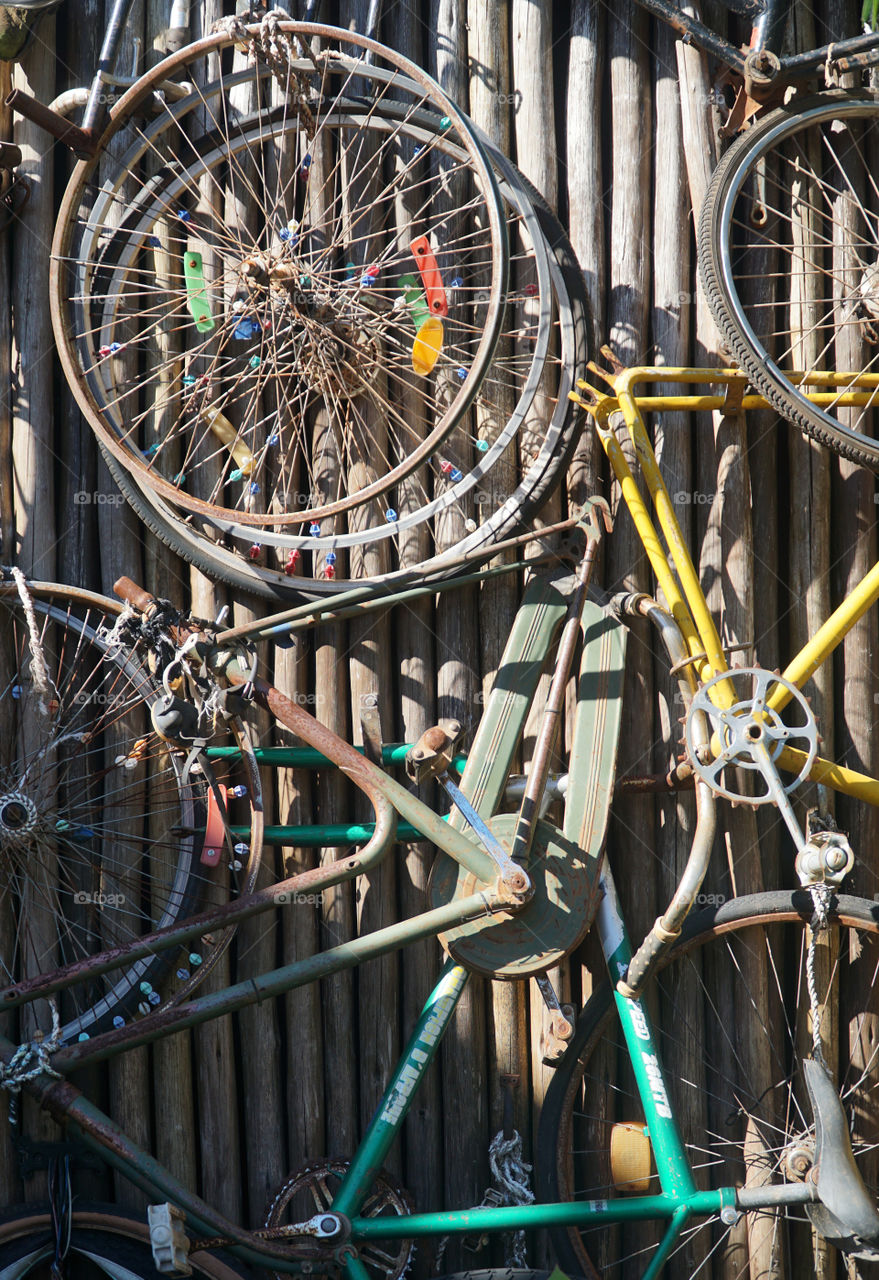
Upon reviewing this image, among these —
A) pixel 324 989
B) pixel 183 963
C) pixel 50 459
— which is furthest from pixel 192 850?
pixel 50 459

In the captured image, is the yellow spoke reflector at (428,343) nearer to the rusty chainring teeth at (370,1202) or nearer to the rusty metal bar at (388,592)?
the rusty metal bar at (388,592)

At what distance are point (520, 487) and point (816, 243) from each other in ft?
5.25

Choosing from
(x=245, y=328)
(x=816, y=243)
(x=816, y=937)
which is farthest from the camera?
(x=816, y=243)

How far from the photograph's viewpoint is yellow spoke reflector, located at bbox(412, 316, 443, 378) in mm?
4574

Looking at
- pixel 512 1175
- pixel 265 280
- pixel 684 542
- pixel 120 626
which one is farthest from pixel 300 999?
pixel 265 280

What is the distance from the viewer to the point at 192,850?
4469 millimetres

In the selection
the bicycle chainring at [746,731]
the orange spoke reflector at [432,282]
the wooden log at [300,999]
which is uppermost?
the orange spoke reflector at [432,282]

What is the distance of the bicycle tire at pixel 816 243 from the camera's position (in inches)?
183

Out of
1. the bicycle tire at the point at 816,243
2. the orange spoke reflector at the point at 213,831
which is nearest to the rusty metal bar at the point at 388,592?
the orange spoke reflector at the point at 213,831

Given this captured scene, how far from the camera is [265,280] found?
439 cm

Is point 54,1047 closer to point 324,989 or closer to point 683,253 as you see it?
point 324,989

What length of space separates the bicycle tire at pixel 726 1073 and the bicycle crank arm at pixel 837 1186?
51cm

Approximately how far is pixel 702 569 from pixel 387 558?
4.19ft

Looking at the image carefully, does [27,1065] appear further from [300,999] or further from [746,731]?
[746,731]
